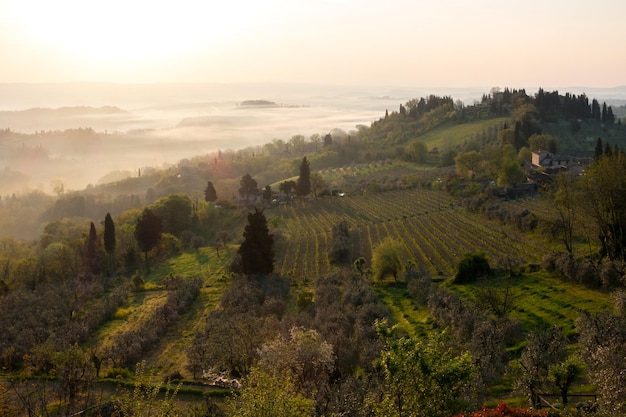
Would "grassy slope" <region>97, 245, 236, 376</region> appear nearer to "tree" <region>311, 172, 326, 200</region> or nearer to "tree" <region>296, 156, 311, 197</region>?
"tree" <region>296, 156, 311, 197</region>

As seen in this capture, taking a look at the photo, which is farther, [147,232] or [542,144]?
[542,144]

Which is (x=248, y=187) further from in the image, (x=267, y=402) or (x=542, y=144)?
(x=267, y=402)

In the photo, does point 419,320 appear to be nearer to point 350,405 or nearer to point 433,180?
point 350,405

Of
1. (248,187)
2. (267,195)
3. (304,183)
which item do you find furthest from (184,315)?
(248,187)

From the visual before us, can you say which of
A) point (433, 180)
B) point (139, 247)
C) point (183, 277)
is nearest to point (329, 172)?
point (433, 180)

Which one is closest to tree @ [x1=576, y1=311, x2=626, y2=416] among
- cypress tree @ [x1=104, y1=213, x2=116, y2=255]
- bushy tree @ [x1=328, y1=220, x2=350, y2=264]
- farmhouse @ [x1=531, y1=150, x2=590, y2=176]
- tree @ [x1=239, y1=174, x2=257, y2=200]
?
bushy tree @ [x1=328, y1=220, x2=350, y2=264]

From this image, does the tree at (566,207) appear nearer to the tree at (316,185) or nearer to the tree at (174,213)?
the tree at (316,185)

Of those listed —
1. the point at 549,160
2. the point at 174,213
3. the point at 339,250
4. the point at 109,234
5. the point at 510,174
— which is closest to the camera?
the point at 339,250

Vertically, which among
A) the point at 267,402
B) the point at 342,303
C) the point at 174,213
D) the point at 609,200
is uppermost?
the point at 609,200
